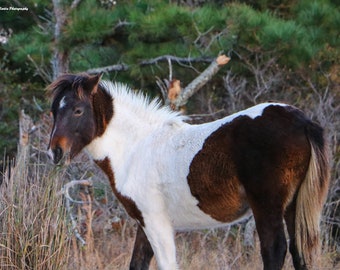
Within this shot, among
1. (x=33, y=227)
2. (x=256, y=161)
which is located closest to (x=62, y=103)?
(x=33, y=227)

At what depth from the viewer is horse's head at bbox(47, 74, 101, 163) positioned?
551cm

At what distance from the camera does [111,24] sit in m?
9.93

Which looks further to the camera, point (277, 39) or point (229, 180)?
point (277, 39)

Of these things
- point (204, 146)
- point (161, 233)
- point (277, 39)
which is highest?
point (204, 146)

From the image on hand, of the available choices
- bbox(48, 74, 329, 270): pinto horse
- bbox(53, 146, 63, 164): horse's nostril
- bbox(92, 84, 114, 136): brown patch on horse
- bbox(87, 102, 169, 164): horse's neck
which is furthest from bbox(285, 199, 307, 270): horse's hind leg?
bbox(53, 146, 63, 164): horse's nostril

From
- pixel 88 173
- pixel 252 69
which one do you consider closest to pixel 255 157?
pixel 88 173

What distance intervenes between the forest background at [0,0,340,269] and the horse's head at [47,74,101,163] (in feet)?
9.58

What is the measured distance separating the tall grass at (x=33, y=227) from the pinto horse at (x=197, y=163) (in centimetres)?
33

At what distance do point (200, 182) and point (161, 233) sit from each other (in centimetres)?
59

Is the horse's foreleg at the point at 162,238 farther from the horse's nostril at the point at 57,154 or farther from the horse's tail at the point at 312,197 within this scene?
the horse's tail at the point at 312,197

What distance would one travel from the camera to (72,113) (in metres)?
5.57

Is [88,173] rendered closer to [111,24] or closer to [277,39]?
[111,24]

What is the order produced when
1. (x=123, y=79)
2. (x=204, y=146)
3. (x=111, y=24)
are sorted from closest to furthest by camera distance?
(x=204, y=146), (x=111, y=24), (x=123, y=79)

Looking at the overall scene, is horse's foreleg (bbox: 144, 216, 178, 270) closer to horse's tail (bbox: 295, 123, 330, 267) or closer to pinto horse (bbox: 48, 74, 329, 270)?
pinto horse (bbox: 48, 74, 329, 270)
